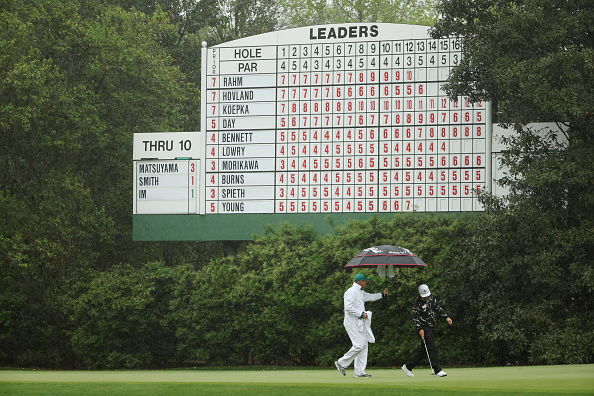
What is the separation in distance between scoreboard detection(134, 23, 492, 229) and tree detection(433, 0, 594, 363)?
157cm

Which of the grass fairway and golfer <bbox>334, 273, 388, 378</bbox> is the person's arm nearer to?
golfer <bbox>334, 273, 388, 378</bbox>

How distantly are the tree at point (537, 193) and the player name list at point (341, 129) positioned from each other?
153cm

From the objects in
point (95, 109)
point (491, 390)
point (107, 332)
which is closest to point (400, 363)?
point (107, 332)

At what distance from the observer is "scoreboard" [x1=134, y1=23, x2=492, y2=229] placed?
75.9 feet

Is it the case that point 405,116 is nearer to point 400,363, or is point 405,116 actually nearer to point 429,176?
point 429,176

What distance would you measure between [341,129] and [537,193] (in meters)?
5.70

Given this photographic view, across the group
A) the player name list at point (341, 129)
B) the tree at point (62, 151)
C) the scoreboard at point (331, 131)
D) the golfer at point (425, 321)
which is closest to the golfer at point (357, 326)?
the golfer at point (425, 321)

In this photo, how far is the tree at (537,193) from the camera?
1945 centimetres

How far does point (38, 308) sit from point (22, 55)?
7.61 m

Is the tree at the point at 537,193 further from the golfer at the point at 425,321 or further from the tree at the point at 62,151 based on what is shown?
the tree at the point at 62,151

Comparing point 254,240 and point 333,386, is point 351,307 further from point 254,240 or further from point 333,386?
point 254,240

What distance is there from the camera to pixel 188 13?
41.0m

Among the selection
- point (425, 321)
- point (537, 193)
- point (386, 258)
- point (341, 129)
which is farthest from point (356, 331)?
point (341, 129)

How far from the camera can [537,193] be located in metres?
20.4
